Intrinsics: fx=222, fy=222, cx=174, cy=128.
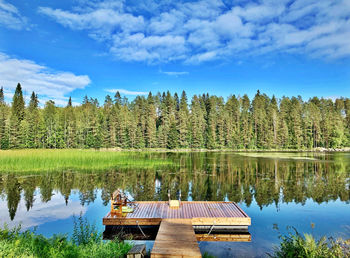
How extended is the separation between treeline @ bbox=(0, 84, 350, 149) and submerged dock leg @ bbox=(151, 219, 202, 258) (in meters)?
71.0

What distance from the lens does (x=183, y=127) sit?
8381 cm

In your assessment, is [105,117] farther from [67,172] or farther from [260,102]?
[260,102]

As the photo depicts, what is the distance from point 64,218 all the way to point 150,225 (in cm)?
596

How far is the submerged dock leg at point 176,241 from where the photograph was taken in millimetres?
7093

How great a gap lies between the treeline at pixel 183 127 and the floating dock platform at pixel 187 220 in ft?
225

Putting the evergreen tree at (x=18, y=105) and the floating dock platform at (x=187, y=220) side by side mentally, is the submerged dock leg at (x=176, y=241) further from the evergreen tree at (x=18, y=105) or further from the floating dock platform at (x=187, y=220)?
the evergreen tree at (x=18, y=105)

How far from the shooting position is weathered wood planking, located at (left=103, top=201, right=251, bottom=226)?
436 inches

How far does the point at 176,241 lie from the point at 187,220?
Answer: 2540mm

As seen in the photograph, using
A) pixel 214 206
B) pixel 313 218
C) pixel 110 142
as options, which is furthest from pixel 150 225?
pixel 110 142

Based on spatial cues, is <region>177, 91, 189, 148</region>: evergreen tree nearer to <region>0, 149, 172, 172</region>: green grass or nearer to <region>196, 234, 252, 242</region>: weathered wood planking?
<region>0, 149, 172, 172</region>: green grass

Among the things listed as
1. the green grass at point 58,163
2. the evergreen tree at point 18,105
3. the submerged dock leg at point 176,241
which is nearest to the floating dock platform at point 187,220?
the submerged dock leg at point 176,241

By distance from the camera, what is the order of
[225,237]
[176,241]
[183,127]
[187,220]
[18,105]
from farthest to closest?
[183,127] → [18,105] → [225,237] → [187,220] → [176,241]

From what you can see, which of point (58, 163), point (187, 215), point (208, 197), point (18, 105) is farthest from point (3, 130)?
point (187, 215)

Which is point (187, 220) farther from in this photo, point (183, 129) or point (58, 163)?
point (183, 129)
